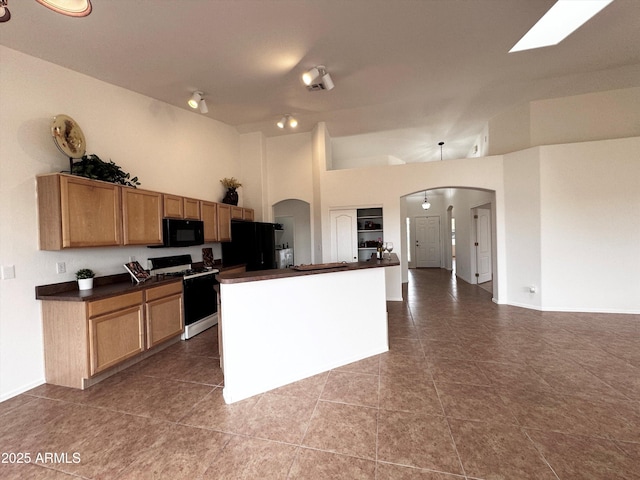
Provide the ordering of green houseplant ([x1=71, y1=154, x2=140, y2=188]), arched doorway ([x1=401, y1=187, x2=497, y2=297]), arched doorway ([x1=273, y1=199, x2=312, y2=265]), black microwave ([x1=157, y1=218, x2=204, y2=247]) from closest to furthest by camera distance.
Answer: green houseplant ([x1=71, y1=154, x2=140, y2=188])
black microwave ([x1=157, y1=218, x2=204, y2=247])
arched doorway ([x1=401, y1=187, x2=497, y2=297])
arched doorway ([x1=273, y1=199, x2=312, y2=265])

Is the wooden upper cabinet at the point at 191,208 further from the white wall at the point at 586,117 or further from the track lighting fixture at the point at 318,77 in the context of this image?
the white wall at the point at 586,117

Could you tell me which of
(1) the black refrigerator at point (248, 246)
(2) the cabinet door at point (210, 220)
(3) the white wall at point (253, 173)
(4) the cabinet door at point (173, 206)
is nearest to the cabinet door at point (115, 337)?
(4) the cabinet door at point (173, 206)

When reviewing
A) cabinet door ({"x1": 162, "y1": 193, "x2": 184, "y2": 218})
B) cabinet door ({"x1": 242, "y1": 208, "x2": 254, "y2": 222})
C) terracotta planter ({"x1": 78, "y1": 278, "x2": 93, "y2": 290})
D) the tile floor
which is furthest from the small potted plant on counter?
cabinet door ({"x1": 242, "y1": 208, "x2": 254, "y2": 222})

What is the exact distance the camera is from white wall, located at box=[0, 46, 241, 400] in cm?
233

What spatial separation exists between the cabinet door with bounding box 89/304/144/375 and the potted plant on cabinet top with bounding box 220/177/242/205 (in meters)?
2.57

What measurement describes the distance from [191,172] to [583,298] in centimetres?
675

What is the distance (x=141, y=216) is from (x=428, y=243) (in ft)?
31.5

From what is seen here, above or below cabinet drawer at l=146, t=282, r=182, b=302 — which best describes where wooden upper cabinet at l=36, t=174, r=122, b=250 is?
above

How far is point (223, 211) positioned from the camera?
4.51 meters

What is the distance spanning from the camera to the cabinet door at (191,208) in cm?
374

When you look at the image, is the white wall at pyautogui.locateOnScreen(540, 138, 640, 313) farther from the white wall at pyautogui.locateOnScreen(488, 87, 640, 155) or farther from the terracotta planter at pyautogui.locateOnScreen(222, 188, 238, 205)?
the terracotta planter at pyautogui.locateOnScreen(222, 188, 238, 205)

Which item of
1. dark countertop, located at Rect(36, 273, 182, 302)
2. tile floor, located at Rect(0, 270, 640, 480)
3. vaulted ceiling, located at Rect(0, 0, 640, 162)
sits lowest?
tile floor, located at Rect(0, 270, 640, 480)

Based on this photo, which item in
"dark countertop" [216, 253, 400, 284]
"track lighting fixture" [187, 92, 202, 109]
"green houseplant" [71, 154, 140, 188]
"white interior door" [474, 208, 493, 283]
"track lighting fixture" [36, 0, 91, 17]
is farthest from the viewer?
"white interior door" [474, 208, 493, 283]

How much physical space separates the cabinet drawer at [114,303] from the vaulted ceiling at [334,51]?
8.44 feet
